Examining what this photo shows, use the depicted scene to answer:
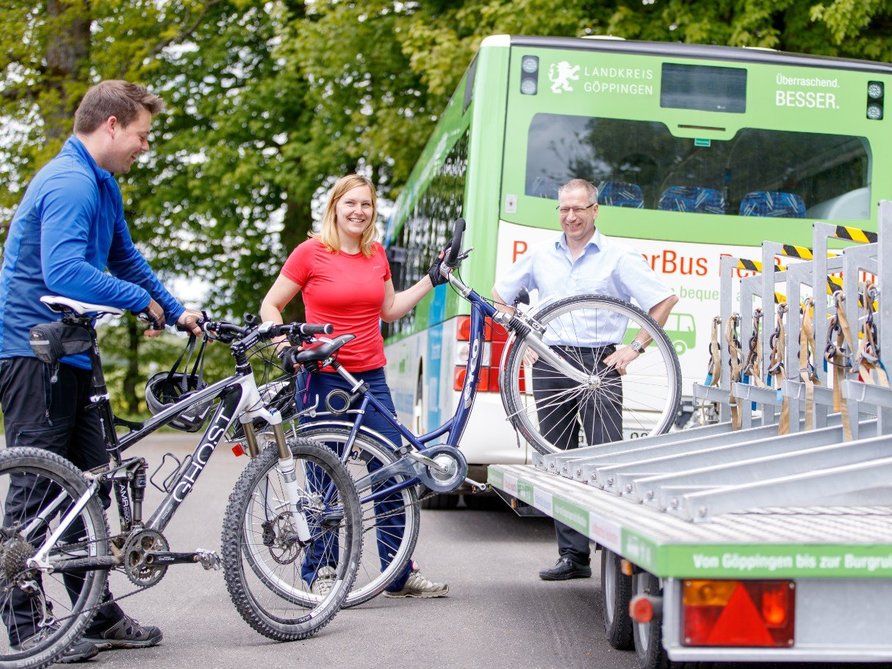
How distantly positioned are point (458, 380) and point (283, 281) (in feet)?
8.73

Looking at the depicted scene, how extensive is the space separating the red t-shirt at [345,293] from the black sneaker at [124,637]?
1570mm

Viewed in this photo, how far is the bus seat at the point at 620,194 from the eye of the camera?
29.3 ft

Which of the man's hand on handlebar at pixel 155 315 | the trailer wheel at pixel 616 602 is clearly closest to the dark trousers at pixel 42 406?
the man's hand on handlebar at pixel 155 315

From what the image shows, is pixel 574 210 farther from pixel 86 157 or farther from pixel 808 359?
pixel 86 157

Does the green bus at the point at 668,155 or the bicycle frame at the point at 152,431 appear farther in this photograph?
the green bus at the point at 668,155

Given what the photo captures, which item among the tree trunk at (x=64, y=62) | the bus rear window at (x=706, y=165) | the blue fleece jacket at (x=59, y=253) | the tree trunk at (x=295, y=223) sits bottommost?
the blue fleece jacket at (x=59, y=253)

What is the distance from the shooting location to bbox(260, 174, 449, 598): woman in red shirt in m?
6.21

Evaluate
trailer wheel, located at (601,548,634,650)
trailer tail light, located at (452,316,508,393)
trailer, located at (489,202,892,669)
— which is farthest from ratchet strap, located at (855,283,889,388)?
trailer tail light, located at (452,316,508,393)

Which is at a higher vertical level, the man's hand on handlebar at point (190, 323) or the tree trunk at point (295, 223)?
the tree trunk at point (295, 223)

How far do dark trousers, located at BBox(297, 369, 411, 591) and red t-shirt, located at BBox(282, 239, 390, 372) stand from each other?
0.28ft

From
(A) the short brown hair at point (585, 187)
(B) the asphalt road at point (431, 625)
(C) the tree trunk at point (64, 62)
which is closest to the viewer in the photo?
(B) the asphalt road at point (431, 625)

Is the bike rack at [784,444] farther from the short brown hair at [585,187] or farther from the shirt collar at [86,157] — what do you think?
the shirt collar at [86,157]

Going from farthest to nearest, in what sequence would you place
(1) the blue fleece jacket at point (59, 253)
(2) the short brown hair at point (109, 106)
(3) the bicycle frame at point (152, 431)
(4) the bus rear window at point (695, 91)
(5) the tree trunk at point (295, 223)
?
(5) the tree trunk at point (295, 223), (4) the bus rear window at point (695, 91), (2) the short brown hair at point (109, 106), (1) the blue fleece jacket at point (59, 253), (3) the bicycle frame at point (152, 431)

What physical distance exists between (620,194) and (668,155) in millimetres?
420
